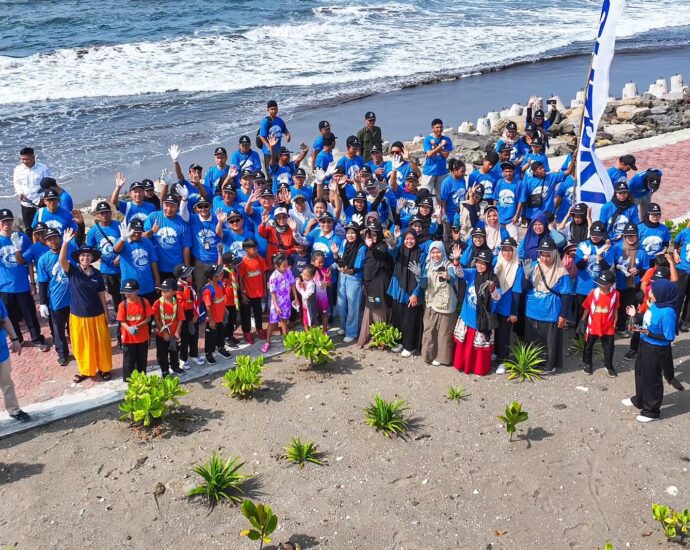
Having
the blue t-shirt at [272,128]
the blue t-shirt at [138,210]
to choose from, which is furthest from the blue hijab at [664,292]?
the blue t-shirt at [272,128]

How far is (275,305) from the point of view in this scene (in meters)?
8.99

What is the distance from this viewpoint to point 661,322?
699cm

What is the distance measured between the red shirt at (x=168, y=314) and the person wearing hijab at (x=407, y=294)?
8.56 feet

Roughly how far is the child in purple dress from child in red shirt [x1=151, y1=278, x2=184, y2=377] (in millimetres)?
1341

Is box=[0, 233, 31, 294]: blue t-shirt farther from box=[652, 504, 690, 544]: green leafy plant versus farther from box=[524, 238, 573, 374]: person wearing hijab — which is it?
box=[652, 504, 690, 544]: green leafy plant

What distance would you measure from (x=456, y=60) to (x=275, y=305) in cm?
2651

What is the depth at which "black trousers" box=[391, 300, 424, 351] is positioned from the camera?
8680 mm

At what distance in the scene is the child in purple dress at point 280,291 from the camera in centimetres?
888

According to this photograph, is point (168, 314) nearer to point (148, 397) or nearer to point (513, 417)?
point (148, 397)

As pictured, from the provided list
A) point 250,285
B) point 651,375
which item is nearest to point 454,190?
point 250,285

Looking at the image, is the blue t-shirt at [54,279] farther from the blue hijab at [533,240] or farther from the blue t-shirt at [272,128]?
the blue hijab at [533,240]

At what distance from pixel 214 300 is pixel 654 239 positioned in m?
5.64

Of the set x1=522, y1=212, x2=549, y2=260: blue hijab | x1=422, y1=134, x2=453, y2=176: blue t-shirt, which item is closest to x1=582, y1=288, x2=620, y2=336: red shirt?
x1=522, y1=212, x2=549, y2=260: blue hijab

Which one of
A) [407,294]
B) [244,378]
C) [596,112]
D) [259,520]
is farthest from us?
[596,112]
